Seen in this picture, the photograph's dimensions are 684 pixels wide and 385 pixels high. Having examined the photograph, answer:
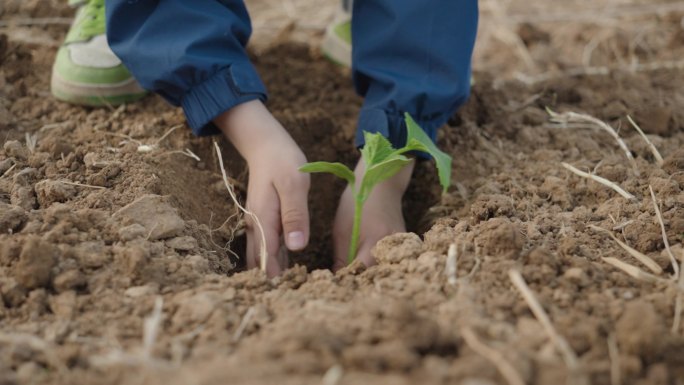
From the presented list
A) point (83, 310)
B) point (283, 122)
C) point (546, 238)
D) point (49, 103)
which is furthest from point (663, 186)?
point (49, 103)

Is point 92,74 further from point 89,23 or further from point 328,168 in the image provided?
point 328,168

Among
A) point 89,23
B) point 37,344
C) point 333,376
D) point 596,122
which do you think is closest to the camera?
point 333,376

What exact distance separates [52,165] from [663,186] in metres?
1.38

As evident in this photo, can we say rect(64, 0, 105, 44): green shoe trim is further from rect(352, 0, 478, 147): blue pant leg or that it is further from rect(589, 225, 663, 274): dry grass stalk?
rect(589, 225, 663, 274): dry grass stalk

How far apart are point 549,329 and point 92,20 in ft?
5.27

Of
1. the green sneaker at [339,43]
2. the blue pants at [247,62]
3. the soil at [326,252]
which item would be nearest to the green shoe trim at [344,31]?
the green sneaker at [339,43]

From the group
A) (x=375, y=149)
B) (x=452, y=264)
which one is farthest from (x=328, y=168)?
(x=452, y=264)

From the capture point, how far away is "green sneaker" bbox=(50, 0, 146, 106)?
1993 millimetres

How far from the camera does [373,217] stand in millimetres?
1778

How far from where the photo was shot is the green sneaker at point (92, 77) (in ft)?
6.54

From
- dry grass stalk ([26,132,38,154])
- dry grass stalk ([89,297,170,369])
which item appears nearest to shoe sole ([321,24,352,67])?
dry grass stalk ([26,132,38,154])

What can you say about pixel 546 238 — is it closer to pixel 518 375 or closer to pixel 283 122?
pixel 518 375

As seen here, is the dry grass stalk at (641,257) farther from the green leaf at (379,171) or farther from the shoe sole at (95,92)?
the shoe sole at (95,92)

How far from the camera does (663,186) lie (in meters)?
1.64
